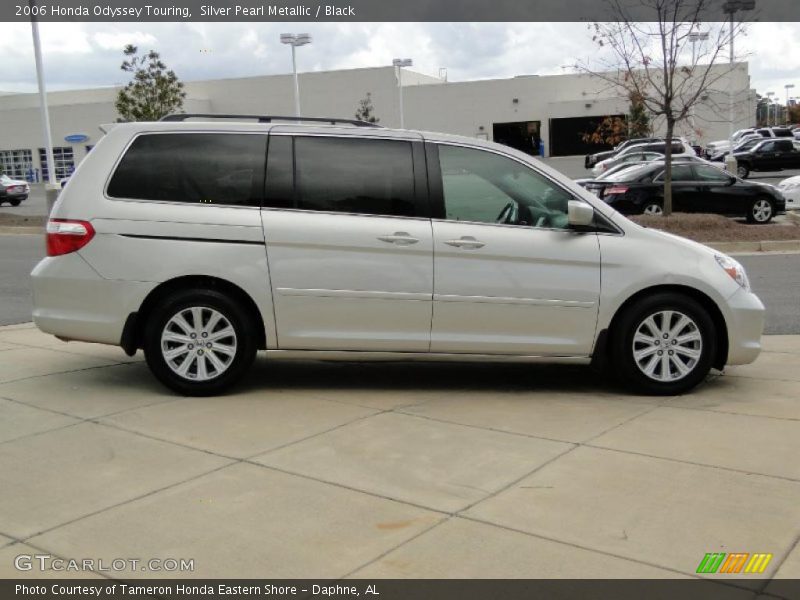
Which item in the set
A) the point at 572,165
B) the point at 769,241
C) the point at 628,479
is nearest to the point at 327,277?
the point at 628,479

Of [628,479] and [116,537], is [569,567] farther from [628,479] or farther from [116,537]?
[116,537]

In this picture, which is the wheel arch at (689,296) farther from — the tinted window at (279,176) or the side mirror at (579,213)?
the tinted window at (279,176)

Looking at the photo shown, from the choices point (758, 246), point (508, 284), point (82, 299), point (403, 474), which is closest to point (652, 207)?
point (758, 246)

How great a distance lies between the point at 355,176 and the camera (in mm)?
6312

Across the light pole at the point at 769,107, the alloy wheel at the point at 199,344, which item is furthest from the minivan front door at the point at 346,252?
the light pole at the point at 769,107

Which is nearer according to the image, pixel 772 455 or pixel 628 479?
pixel 628 479

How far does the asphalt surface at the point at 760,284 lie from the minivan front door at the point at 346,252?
4.61m

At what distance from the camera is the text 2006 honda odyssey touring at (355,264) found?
241 inches

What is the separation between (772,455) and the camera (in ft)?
16.3

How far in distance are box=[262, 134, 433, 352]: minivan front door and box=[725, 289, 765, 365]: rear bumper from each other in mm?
2176

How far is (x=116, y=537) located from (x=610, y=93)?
6238cm

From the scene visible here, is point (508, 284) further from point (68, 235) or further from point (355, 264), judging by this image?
point (68, 235)

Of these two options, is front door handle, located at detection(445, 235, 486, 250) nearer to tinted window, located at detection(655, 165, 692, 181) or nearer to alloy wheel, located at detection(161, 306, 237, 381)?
alloy wheel, located at detection(161, 306, 237, 381)
